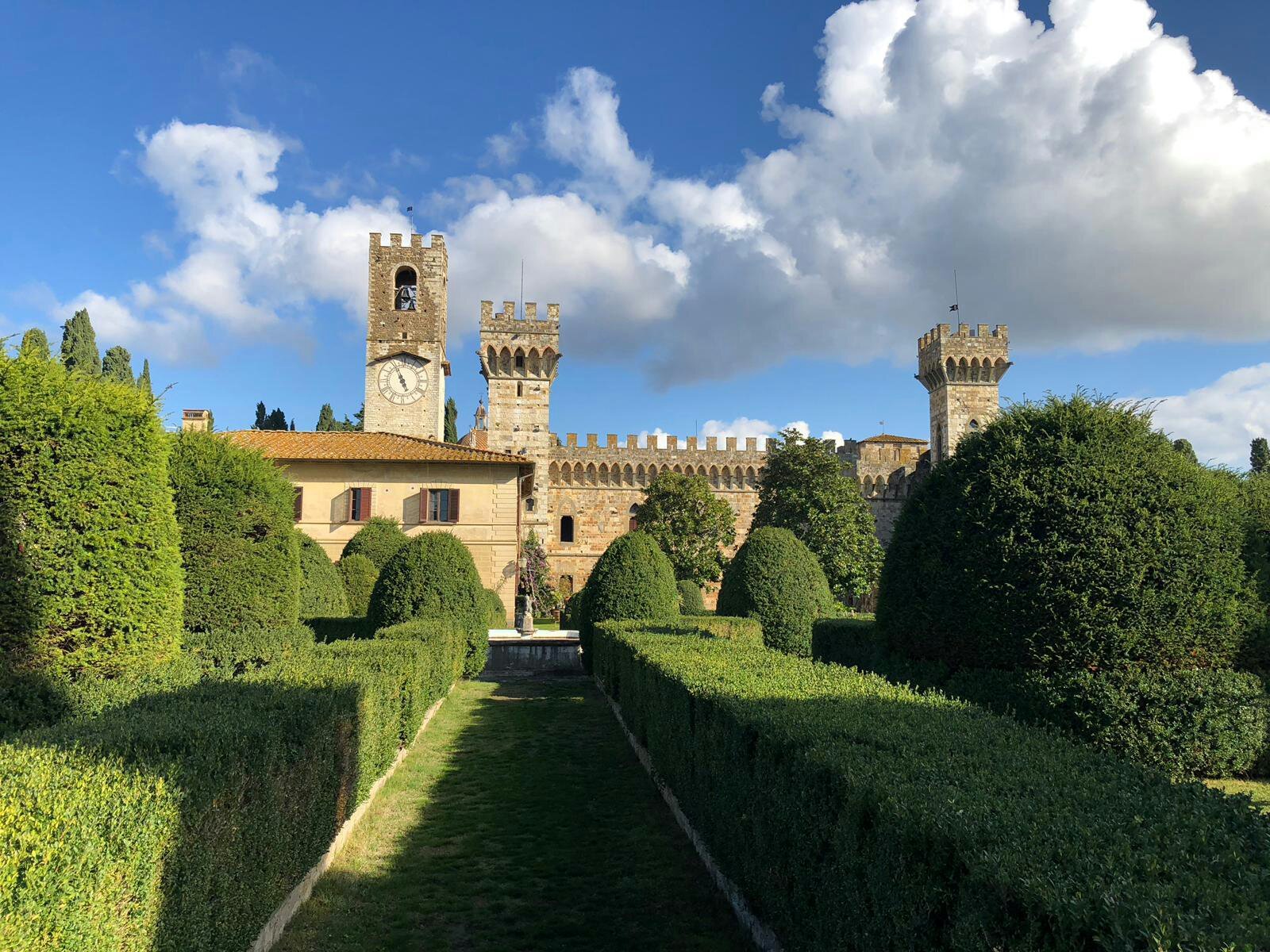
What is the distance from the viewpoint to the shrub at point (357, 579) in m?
23.2

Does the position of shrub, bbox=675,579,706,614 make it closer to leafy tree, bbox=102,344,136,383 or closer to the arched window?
the arched window

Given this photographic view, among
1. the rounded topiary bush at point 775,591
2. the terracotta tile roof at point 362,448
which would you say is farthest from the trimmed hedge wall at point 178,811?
the terracotta tile roof at point 362,448

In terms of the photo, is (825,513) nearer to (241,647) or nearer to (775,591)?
(775,591)

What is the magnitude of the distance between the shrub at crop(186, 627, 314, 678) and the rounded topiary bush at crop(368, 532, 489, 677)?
4.18 m

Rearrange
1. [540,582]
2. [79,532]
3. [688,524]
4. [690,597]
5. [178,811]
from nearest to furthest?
[178,811] → [79,532] → [690,597] → [540,582] → [688,524]

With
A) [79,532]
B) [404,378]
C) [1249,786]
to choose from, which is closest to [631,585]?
[1249,786]

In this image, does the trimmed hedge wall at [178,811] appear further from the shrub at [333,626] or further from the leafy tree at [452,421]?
the leafy tree at [452,421]

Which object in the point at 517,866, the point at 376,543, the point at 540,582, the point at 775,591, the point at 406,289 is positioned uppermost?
the point at 406,289

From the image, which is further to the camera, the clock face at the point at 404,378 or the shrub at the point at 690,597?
the clock face at the point at 404,378

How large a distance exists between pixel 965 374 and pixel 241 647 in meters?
43.6

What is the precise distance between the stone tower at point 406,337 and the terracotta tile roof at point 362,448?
9.43m

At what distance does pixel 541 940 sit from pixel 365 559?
20.9 m

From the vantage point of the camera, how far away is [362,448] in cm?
2975

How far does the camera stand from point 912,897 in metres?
2.97
